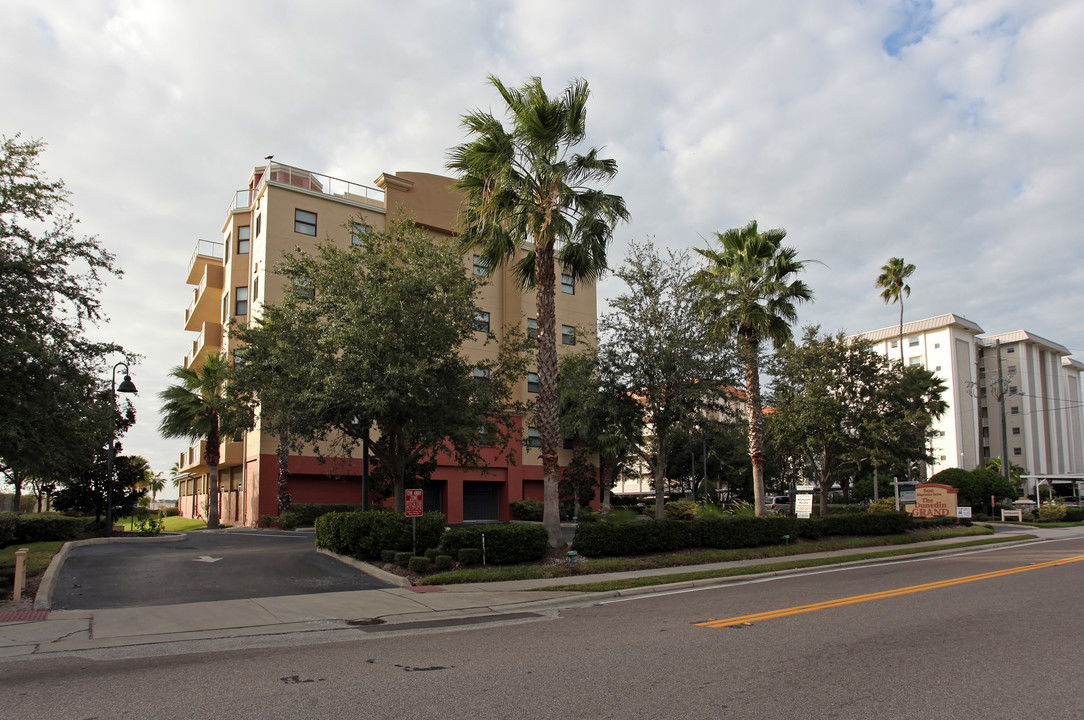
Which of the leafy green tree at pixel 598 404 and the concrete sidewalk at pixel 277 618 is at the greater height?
the leafy green tree at pixel 598 404

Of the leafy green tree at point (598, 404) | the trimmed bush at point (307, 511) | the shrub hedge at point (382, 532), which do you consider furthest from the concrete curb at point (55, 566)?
the leafy green tree at point (598, 404)

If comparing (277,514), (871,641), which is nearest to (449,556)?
(871,641)

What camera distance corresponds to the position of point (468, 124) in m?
18.4

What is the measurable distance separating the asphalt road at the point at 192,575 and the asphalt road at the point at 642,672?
5.14 m

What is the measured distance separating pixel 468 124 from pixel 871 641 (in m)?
15.0

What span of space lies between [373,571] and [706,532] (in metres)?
9.90

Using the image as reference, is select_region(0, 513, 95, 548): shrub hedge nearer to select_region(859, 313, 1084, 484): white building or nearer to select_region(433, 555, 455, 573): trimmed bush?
select_region(433, 555, 455, 573): trimmed bush

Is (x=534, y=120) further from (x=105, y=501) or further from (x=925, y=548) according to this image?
(x=105, y=501)

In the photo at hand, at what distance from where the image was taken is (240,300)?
37312 mm

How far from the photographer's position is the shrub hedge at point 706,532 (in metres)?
18.6

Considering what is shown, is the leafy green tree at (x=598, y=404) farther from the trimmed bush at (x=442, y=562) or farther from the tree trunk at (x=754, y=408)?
the trimmed bush at (x=442, y=562)

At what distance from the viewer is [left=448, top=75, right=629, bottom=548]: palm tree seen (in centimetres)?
1770

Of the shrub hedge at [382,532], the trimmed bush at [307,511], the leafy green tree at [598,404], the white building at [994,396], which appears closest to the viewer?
the shrub hedge at [382,532]

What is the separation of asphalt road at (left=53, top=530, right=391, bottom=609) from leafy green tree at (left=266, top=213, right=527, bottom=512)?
3615mm
